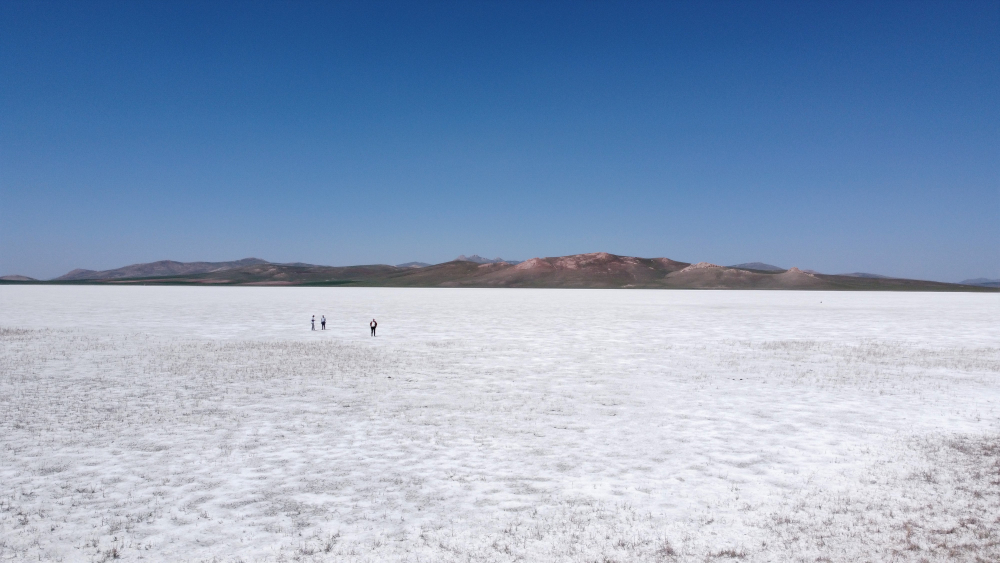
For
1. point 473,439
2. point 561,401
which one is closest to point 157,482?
point 473,439

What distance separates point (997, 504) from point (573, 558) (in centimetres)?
491

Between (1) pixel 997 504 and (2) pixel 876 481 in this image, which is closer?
(1) pixel 997 504

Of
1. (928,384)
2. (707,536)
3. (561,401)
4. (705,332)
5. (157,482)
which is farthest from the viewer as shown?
(705,332)

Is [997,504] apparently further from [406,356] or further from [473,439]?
[406,356]

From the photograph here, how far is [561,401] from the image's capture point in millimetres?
12289

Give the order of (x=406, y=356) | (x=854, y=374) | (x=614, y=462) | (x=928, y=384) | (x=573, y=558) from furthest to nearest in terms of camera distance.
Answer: (x=406, y=356)
(x=854, y=374)
(x=928, y=384)
(x=614, y=462)
(x=573, y=558)

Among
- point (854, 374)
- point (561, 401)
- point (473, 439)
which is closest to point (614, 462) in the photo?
point (473, 439)

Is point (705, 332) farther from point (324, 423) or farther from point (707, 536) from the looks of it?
point (707, 536)

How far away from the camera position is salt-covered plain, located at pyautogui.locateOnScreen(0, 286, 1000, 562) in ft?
19.5

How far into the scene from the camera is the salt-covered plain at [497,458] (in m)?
5.95

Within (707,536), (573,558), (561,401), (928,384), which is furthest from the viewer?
(928,384)

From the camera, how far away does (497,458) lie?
28.1ft

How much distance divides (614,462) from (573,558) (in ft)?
9.72

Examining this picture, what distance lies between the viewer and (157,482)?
7.50m
